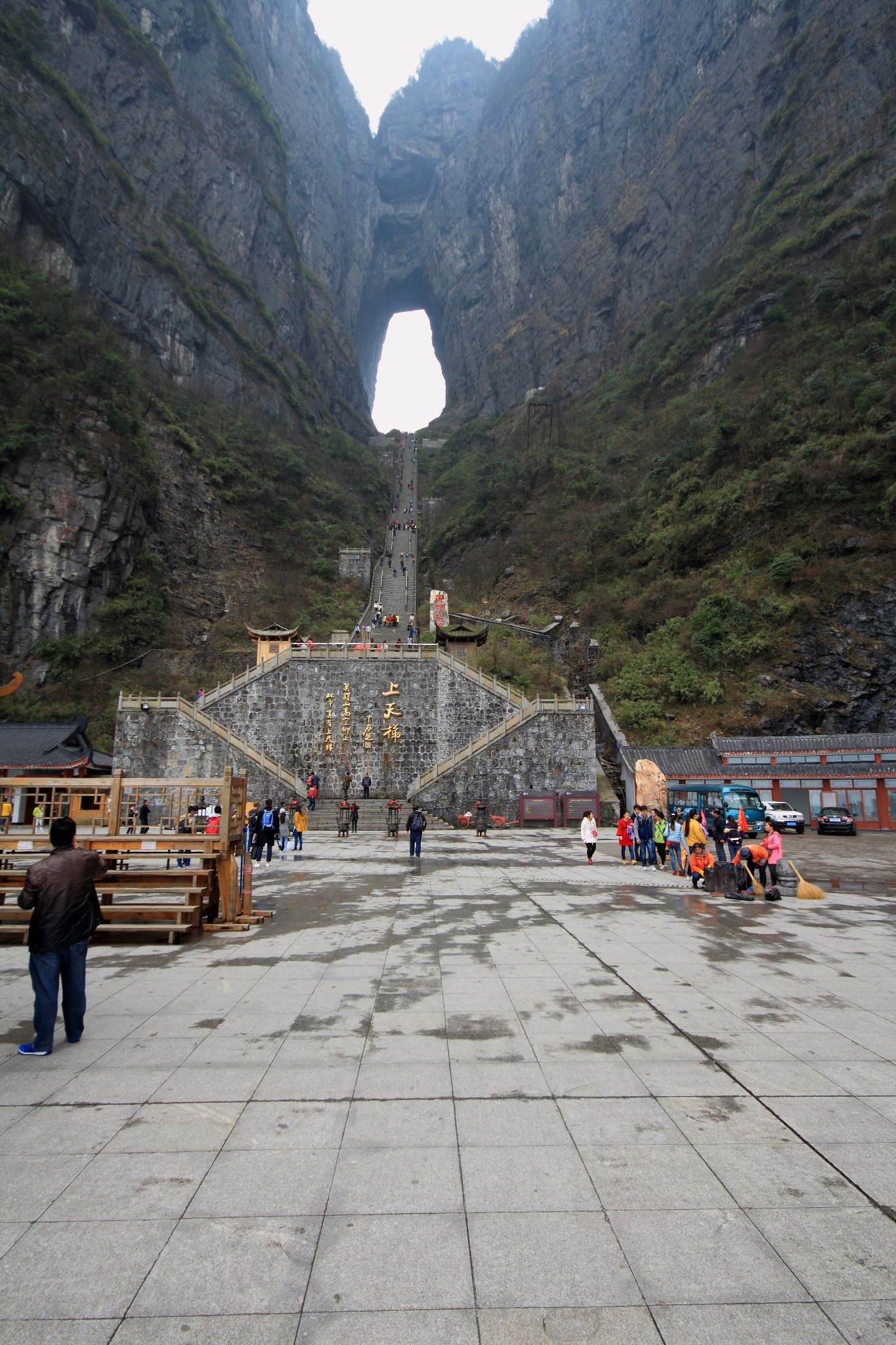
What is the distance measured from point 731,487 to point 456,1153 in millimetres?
34176

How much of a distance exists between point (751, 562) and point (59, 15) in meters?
60.1

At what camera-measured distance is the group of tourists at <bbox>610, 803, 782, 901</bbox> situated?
10164mm

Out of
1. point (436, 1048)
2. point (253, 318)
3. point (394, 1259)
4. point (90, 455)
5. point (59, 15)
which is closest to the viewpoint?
point (394, 1259)

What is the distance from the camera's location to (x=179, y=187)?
5256 cm

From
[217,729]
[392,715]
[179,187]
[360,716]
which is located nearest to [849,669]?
[392,715]

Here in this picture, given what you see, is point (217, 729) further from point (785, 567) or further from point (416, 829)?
point (785, 567)

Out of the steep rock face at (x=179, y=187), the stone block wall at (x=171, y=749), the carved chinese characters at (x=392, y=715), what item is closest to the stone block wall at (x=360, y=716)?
the carved chinese characters at (x=392, y=715)

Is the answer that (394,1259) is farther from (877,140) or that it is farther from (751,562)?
(877,140)

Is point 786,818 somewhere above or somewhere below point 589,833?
below

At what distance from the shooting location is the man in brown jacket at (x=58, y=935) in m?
4.21

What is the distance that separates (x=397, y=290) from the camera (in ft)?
343

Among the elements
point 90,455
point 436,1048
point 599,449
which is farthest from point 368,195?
point 436,1048

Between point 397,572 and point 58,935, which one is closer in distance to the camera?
point 58,935

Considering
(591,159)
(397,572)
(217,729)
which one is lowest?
(217,729)
